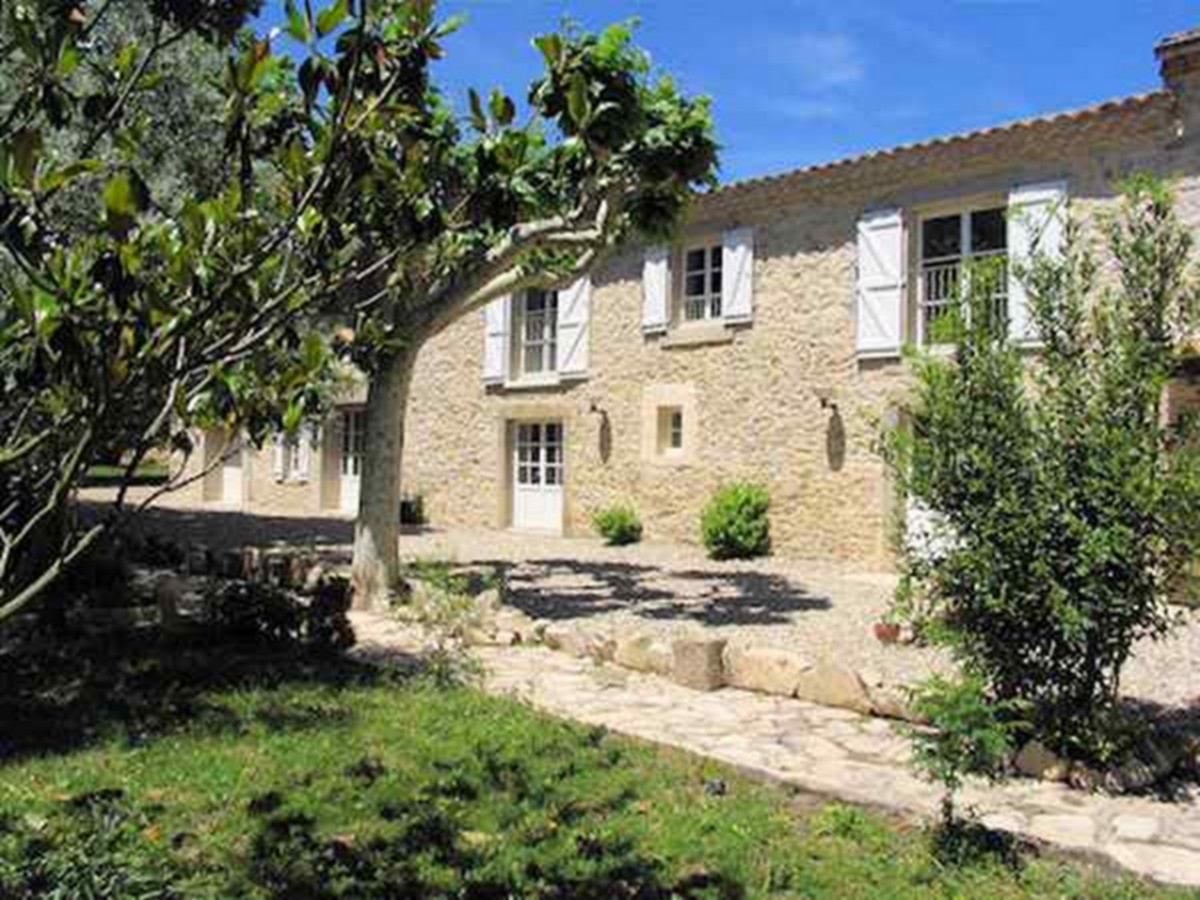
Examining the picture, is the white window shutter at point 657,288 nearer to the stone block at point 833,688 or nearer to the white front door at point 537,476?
the white front door at point 537,476

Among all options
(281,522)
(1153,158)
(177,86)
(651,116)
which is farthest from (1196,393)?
(281,522)

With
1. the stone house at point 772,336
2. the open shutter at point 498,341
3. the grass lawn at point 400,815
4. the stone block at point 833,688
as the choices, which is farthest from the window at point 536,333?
the grass lawn at point 400,815

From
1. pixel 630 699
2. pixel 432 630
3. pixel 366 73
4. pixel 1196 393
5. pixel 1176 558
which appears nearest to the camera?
pixel 366 73

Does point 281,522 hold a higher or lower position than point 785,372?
lower

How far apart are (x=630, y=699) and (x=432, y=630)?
229cm

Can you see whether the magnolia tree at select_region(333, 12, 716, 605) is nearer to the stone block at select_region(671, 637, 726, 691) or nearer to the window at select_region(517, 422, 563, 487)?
the stone block at select_region(671, 637, 726, 691)

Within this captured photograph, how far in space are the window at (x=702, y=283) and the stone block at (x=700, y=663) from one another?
825 centimetres

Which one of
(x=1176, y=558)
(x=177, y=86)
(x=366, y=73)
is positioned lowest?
(x=1176, y=558)

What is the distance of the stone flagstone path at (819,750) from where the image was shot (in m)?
3.93

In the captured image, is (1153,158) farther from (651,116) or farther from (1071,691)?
(1071,691)

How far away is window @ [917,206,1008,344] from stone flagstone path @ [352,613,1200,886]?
6.56m

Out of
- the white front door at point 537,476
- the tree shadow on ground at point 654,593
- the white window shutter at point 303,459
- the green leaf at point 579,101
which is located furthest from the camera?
the white window shutter at point 303,459

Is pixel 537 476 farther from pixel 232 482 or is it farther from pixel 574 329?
pixel 232 482

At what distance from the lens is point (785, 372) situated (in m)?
13.0
